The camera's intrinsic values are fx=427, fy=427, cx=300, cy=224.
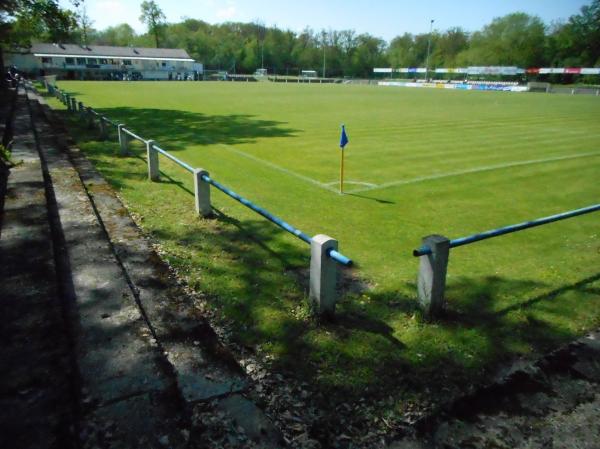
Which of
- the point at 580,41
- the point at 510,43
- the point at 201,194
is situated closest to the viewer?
the point at 201,194

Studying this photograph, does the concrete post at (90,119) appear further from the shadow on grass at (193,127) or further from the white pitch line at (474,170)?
the white pitch line at (474,170)

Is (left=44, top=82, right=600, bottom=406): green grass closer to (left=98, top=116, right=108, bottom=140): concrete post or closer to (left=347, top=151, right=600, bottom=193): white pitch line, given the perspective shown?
(left=347, top=151, right=600, bottom=193): white pitch line

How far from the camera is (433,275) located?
15.2ft

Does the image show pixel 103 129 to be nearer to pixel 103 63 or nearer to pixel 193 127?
pixel 193 127

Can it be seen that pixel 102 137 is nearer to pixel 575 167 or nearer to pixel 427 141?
pixel 427 141

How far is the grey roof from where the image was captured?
3780 inches

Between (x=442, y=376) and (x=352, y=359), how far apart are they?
843 millimetres

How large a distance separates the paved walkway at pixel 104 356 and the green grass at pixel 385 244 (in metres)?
0.65

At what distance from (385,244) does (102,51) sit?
383 feet

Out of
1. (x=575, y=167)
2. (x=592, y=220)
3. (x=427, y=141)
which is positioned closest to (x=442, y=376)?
(x=592, y=220)

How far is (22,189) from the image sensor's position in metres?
7.76

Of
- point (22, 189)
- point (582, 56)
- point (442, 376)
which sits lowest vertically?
point (442, 376)

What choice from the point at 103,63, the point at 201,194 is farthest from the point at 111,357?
the point at 103,63

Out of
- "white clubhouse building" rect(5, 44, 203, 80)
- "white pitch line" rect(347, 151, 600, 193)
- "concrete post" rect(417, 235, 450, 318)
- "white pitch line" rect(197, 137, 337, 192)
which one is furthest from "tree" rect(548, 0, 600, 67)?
"concrete post" rect(417, 235, 450, 318)
